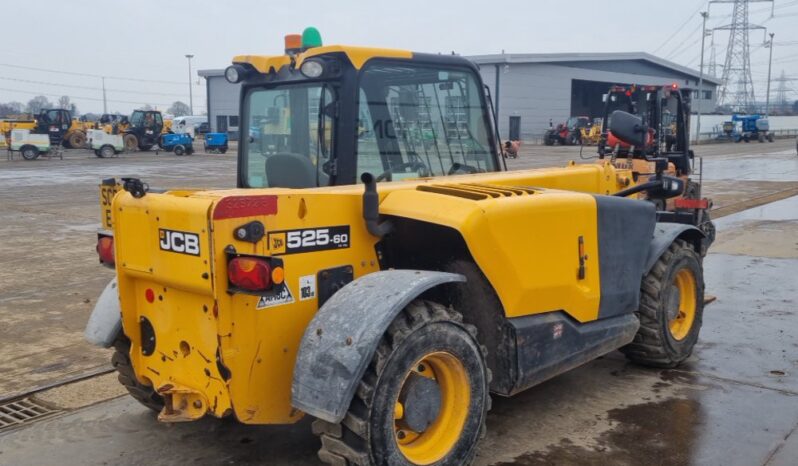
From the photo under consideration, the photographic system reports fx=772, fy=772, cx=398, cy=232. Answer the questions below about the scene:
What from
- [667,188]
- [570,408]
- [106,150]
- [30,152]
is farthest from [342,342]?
[106,150]

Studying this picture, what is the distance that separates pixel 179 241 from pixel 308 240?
590 millimetres

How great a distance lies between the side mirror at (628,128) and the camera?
5.50 m

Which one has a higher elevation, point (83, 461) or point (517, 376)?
point (517, 376)

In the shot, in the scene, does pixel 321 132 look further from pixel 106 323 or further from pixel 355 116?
pixel 106 323

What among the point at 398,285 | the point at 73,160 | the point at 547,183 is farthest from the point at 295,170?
the point at 73,160

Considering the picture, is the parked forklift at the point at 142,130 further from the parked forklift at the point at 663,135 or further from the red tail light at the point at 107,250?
the red tail light at the point at 107,250

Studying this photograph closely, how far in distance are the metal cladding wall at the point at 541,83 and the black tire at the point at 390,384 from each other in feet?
155

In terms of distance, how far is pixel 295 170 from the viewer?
4.67 meters

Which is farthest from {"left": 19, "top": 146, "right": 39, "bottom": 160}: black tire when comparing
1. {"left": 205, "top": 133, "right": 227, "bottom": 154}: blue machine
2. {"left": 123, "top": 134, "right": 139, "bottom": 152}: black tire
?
{"left": 205, "top": 133, "right": 227, "bottom": 154}: blue machine

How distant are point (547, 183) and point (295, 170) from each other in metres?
1.75

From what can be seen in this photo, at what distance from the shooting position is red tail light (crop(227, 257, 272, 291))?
3.25 metres

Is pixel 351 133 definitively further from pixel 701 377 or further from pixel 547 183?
pixel 701 377

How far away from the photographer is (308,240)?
3.67 m

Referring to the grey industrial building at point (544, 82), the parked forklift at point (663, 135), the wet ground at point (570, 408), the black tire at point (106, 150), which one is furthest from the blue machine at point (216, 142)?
the wet ground at point (570, 408)
